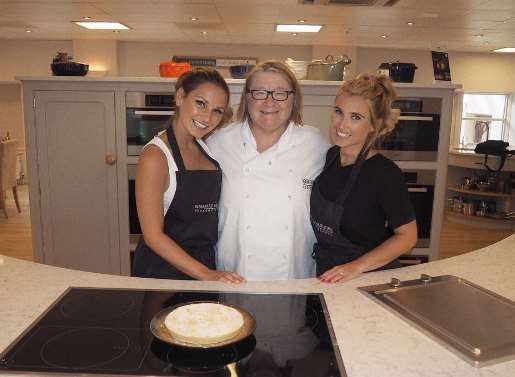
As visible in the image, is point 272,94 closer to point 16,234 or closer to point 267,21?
point 16,234

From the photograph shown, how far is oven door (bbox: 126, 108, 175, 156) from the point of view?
289 centimetres

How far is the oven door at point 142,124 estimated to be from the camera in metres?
2.89

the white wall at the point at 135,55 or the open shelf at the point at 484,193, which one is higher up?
the white wall at the point at 135,55

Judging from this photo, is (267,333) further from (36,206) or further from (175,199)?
(36,206)

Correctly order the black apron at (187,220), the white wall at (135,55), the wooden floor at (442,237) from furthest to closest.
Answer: the white wall at (135,55) → the wooden floor at (442,237) → the black apron at (187,220)

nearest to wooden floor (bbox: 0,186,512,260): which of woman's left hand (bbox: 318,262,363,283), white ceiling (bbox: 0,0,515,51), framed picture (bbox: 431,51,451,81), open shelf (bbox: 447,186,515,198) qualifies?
open shelf (bbox: 447,186,515,198)

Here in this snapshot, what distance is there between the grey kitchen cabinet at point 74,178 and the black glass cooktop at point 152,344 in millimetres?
1845

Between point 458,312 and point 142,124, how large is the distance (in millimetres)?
2257

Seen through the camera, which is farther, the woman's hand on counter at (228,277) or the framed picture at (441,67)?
the framed picture at (441,67)

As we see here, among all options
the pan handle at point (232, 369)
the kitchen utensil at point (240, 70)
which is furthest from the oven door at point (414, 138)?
the pan handle at point (232, 369)

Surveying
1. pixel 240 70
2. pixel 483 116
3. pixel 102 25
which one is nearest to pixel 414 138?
pixel 240 70

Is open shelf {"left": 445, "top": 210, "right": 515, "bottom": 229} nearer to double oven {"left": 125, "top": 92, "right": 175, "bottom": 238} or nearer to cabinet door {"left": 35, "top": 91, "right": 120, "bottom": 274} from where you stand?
double oven {"left": 125, "top": 92, "right": 175, "bottom": 238}

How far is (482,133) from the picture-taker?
9.02 metres

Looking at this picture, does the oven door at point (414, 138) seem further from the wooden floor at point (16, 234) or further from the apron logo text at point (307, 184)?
the wooden floor at point (16, 234)
